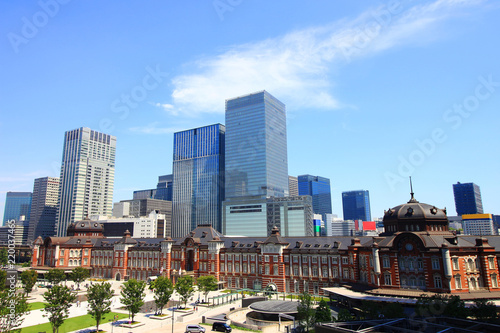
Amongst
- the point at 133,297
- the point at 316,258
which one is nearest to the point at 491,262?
the point at 316,258

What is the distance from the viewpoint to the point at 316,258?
8625 cm

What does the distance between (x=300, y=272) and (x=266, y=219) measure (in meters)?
111

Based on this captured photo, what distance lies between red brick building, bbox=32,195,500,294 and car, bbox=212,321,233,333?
32655 mm

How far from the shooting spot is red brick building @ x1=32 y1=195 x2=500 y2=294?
222 ft

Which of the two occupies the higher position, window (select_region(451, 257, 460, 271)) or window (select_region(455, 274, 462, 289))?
window (select_region(451, 257, 460, 271))

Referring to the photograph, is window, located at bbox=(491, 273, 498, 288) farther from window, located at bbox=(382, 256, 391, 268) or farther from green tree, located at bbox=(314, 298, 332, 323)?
green tree, located at bbox=(314, 298, 332, 323)

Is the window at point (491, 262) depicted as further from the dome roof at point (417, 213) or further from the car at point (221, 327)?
the car at point (221, 327)

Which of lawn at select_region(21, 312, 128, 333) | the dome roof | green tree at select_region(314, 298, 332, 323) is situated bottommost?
lawn at select_region(21, 312, 128, 333)

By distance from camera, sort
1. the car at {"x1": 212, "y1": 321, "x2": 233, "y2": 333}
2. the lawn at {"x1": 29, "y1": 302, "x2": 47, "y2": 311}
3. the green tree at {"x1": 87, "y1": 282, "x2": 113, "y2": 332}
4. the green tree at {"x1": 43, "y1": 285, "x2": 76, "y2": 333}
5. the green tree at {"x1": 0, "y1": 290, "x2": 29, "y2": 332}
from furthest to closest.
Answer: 1. the lawn at {"x1": 29, "y1": 302, "x2": 47, "y2": 311}
2. the green tree at {"x1": 87, "y1": 282, "x2": 113, "y2": 332}
3. the car at {"x1": 212, "y1": 321, "x2": 233, "y2": 333}
4. the green tree at {"x1": 43, "y1": 285, "x2": 76, "y2": 333}
5. the green tree at {"x1": 0, "y1": 290, "x2": 29, "y2": 332}

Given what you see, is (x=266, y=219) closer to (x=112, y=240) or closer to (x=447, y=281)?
(x=112, y=240)

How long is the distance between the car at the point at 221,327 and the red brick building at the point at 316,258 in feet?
107

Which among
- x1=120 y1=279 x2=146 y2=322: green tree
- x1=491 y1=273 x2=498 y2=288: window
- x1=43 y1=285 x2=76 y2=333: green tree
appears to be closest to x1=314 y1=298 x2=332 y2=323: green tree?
x1=120 y1=279 x2=146 y2=322: green tree

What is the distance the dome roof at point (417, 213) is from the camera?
75.2 m

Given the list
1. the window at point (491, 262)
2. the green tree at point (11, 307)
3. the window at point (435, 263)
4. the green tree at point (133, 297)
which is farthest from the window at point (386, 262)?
the green tree at point (11, 307)
